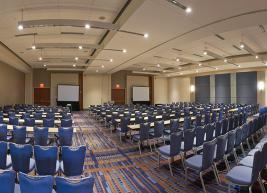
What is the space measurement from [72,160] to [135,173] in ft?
5.42

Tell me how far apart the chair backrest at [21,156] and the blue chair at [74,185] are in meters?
1.64

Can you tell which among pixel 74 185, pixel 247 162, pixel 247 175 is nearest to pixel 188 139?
pixel 247 162

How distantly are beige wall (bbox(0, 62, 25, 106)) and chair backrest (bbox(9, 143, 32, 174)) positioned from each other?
525 inches

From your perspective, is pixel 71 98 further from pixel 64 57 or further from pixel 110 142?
pixel 110 142

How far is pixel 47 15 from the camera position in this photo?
309 inches

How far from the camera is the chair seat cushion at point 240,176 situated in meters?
3.33

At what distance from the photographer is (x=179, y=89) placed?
28.7 metres

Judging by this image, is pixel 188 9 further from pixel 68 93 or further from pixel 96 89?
pixel 96 89

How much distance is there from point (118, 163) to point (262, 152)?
10.8ft

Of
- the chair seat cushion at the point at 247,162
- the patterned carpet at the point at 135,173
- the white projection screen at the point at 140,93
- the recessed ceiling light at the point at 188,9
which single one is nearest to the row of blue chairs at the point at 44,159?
the patterned carpet at the point at 135,173

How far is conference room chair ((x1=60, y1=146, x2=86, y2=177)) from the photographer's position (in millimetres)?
3830

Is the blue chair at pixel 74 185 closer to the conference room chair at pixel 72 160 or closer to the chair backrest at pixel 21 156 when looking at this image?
the conference room chair at pixel 72 160

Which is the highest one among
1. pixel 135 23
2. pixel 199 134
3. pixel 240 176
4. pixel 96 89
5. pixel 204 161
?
pixel 135 23

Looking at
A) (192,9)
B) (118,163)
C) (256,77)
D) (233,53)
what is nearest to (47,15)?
(192,9)
